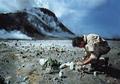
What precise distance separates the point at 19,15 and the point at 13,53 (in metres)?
0.60

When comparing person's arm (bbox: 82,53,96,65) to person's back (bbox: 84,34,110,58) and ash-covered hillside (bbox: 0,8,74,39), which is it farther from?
ash-covered hillside (bbox: 0,8,74,39)

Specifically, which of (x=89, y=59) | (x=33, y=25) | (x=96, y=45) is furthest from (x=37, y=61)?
(x=96, y=45)

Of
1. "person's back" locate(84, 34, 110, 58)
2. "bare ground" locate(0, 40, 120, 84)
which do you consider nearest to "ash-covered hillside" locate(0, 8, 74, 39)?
"bare ground" locate(0, 40, 120, 84)

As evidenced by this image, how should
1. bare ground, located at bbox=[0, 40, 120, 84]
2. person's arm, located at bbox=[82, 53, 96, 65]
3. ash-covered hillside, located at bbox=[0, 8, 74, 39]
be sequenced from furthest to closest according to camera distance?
ash-covered hillside, located at bbox=[0, 8, 74, 39] → person's arm, located at bbox=[82, 53, 96, 65] → bare ground, located at bbox=[0, 40, 120, 84]

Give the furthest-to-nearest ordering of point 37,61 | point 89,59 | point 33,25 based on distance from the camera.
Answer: point 33,25 → point 37,61 → point 89,59

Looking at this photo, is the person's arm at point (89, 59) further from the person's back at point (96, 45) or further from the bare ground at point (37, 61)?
the bare ground at point (37, 61)

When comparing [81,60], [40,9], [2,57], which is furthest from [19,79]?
[40,9]

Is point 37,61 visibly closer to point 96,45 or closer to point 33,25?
point 33,25

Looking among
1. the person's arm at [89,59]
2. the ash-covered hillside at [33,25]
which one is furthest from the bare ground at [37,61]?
the person's arm at [89,59]

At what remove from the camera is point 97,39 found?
4.06 metres

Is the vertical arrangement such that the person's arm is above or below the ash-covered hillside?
below

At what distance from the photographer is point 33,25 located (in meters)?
4.48

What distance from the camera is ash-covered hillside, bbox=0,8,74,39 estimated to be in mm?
4430

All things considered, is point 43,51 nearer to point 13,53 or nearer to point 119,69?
point 13,53
